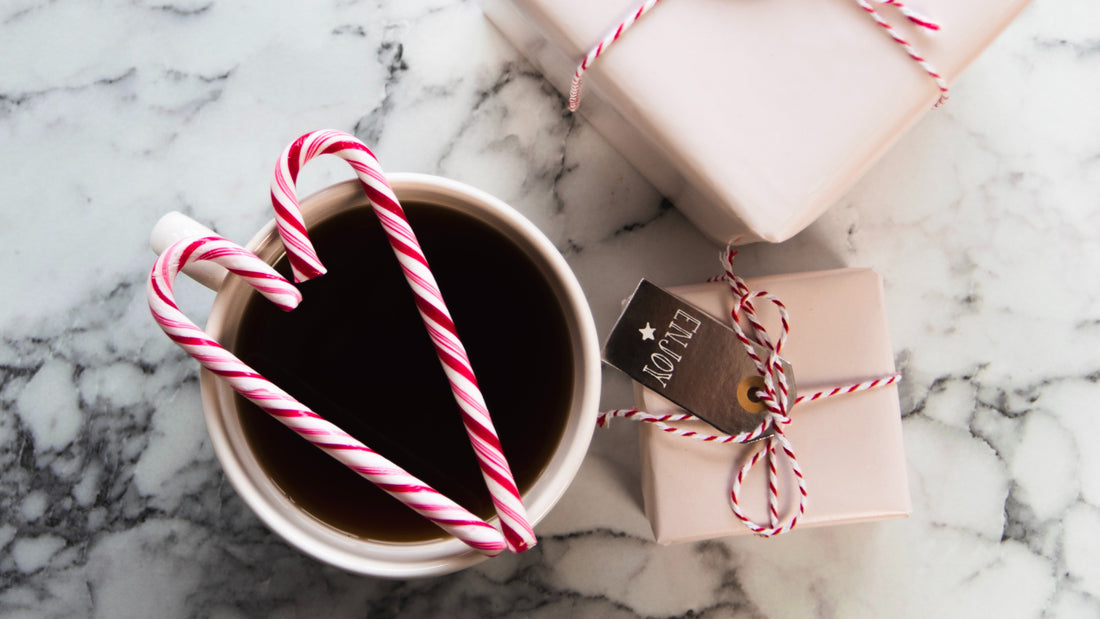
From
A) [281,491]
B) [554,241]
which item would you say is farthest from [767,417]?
[281,491]

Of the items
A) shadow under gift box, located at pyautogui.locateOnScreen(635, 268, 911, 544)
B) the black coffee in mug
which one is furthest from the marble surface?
the black coffee in mug

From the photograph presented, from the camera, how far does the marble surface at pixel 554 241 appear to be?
0.67 metres

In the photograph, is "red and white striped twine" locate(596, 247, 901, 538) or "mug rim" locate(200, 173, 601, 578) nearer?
"mug rim" locate(200, 173, 601, 578)

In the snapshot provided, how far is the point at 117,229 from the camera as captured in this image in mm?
680

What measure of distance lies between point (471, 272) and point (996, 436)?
1.77 ft

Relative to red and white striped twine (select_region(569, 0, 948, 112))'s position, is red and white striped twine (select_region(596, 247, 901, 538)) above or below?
below

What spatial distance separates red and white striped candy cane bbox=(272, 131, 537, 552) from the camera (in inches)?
16.7

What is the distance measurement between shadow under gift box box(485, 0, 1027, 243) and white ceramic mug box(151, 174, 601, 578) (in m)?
0.13

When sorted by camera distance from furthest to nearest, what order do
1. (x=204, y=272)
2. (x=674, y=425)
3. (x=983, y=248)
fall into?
(x=983, y=248)
(x=674, y=425)
(x=204, y=272)

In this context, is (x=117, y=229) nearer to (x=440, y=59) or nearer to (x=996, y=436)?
(x=440, y=59)

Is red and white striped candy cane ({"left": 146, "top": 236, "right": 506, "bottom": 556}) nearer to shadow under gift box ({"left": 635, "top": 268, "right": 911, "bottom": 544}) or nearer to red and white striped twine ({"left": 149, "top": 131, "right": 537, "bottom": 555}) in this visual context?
red and white striped twine ({"left": 149, "top": 131, "right": 537, "bottom": 555})

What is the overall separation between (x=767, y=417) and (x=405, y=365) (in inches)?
11.5

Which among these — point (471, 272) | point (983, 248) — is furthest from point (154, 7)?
point (983, 248)

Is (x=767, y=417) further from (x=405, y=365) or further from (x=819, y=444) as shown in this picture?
(x=405, y=365)
